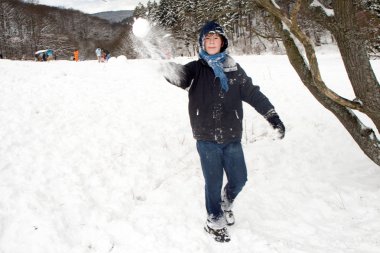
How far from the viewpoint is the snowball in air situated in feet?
10.2

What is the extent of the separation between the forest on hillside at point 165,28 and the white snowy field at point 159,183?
2.29 feet

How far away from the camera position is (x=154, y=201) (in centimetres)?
423

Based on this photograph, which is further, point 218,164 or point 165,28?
point 165,28

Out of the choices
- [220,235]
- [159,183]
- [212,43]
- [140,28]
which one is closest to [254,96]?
[212,43]

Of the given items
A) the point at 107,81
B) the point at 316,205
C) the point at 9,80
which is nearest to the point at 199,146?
the point at 316,205

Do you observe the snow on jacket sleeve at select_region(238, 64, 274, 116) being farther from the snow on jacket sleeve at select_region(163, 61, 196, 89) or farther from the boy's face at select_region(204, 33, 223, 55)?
the snow on jacket sleeve at select_region(163, 61, 196, 89)

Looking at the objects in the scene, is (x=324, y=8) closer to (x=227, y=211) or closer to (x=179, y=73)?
(x=179, y=73)

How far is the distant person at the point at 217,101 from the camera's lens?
3.07m

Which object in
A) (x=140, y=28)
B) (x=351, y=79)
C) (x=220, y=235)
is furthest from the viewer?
(x=351, y=79)

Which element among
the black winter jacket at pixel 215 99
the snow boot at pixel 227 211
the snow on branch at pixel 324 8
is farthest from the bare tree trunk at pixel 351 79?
the snow boot at pixel 227 211

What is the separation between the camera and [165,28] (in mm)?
3662

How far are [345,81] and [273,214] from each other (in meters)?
7.04

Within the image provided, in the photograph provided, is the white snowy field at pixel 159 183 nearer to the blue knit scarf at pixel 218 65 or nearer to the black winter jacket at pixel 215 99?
the black winter jacket at pixel 215 99

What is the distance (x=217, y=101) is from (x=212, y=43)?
1.81ft
